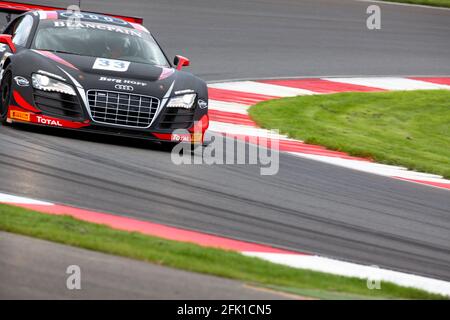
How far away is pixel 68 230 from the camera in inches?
274

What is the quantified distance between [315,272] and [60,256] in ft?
5.39

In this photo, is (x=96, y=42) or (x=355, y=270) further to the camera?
(x=96, y=42)

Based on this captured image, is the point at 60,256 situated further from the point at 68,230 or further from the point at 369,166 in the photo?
the point at 369,166

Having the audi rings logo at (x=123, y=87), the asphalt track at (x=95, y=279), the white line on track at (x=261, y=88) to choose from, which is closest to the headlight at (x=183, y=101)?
the audi rings logo at (x=123, y=87)

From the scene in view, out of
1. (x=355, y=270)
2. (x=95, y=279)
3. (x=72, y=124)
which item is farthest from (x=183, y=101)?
(x=95, y=279)

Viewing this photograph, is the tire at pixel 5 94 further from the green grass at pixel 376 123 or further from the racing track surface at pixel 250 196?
the green grass at pixel 376 123

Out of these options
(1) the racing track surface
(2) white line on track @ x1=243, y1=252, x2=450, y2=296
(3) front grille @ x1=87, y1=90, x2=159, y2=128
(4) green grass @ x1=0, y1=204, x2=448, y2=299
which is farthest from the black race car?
(2) white line on track @ x1=243, y1=252, x2=450, y2=296

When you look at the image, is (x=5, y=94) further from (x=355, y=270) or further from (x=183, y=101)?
(x=355, y=270)

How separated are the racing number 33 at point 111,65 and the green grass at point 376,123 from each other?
3058mm

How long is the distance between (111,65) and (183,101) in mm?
801

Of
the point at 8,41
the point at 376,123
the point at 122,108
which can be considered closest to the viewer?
the point at 122,108

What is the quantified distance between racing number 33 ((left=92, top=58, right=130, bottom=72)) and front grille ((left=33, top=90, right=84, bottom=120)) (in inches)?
20.8

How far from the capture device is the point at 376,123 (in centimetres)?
1619
